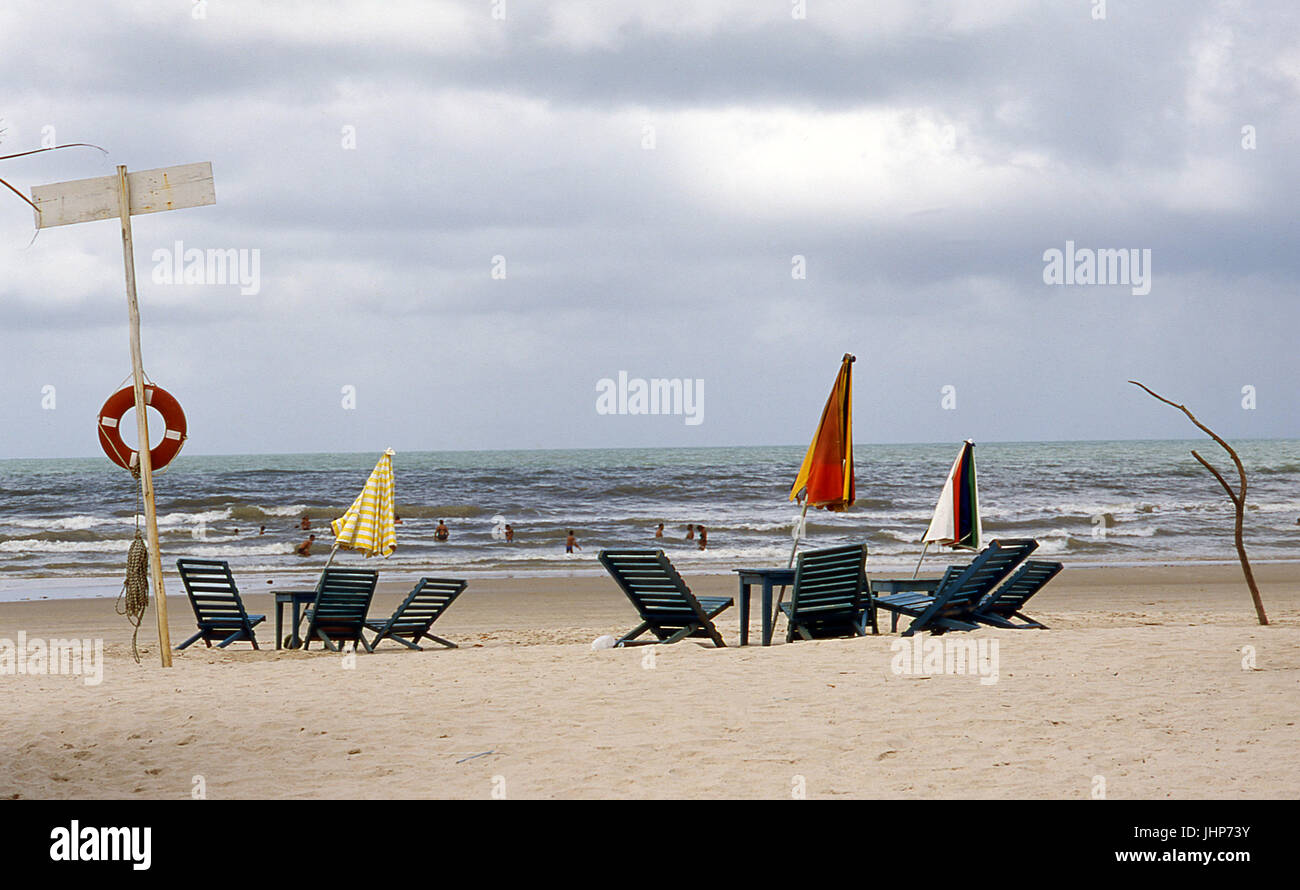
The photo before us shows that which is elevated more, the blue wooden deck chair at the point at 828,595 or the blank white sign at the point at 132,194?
the blank white sign at the point at 132,194

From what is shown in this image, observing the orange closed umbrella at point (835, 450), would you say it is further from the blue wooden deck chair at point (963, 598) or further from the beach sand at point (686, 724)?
the beach sand at point (686, 724)

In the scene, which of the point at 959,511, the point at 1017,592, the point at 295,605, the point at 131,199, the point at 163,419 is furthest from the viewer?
the point at 295,605

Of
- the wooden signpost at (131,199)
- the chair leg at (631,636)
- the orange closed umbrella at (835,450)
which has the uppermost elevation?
the wooden signpost at (131,199)

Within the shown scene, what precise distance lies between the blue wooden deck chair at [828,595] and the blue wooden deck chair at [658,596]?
640mm

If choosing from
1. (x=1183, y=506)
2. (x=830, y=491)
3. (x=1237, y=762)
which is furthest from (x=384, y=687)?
(x=1183, y=506)

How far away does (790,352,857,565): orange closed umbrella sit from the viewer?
831 centimetres

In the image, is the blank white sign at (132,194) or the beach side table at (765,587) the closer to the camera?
the blank white sign at (132,194)

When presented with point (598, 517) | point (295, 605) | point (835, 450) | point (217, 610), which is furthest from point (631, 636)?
point (598, 517)

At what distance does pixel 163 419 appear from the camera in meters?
7.32

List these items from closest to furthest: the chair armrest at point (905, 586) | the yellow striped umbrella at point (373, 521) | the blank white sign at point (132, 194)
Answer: the blank white sign at point (132, 194)
the yellow striped umbrella at point (373, 521)
the chair armrest at point (905, 586)

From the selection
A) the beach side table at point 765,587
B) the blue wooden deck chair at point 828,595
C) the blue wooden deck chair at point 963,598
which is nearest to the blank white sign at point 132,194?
the beach side table at point 765,587

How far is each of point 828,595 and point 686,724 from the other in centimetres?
354

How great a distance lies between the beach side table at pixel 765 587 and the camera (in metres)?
8.34

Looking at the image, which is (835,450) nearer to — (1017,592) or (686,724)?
(1017,592)
